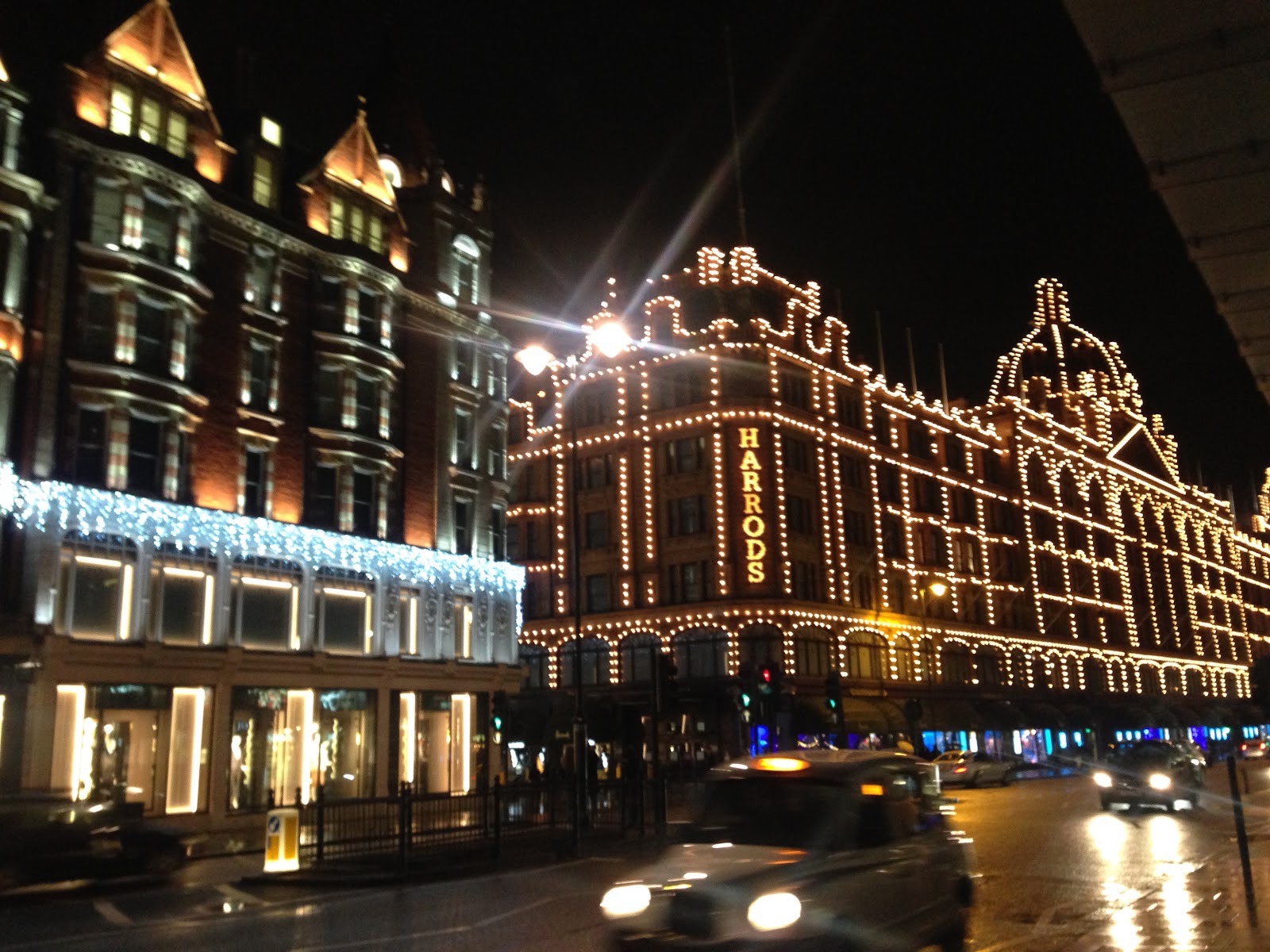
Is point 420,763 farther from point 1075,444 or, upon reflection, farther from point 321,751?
point 1075,444

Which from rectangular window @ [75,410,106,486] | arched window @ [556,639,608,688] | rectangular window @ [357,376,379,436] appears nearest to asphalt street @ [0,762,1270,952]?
rectangular window @ [75,410,106,486]

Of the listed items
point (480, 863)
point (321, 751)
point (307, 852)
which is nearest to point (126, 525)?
point (321, 751)

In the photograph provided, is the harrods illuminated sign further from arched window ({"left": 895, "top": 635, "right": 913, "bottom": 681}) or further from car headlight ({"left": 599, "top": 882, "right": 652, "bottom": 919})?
car headlight ({"left": 599, "top": 882, "right": 652, "bottom": 919})

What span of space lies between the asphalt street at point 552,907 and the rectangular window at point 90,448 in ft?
39.5

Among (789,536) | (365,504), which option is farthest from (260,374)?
(789,536)

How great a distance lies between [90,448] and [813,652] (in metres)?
35.4

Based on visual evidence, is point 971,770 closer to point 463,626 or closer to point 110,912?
point 463,626

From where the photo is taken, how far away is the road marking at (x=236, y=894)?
17766 mm

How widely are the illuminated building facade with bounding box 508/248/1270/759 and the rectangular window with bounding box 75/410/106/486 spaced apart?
19.1m

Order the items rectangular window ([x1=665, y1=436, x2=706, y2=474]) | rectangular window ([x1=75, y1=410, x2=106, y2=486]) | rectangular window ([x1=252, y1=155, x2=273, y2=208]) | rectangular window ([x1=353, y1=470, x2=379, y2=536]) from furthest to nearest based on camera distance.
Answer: rectangular window ([x1=665, y1=436, x2=706, y2=474]) < rectangular window ([x1=353, y1=470, x2=379, y2=536]) < rectangular window ([x1=252, y1=155, x2=273, y2=208]) < rectangular window ([x1=75, y1=410, x2=106, y2=486])

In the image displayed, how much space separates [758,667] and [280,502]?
56.3ft

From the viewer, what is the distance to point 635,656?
5853cm

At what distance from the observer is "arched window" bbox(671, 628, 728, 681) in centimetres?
5547

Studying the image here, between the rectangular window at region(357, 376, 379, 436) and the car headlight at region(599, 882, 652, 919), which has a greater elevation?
the rectangular window at region(357, 376, 379, 436)
